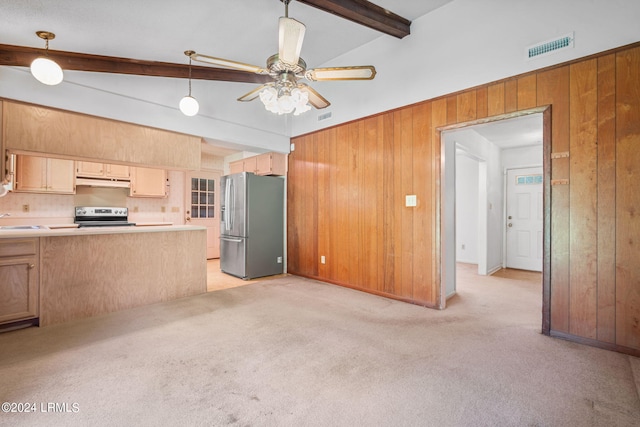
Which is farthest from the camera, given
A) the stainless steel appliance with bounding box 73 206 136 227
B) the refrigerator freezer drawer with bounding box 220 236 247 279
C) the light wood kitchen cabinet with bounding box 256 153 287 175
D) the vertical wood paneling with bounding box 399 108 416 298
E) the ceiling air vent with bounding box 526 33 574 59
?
the light wood kitchen cabinet with bounding box 256 153 287 175

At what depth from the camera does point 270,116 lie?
4.98m

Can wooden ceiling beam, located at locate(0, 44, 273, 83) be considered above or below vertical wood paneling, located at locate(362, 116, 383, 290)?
above

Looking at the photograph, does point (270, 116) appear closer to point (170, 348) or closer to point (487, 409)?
point (170, 348)

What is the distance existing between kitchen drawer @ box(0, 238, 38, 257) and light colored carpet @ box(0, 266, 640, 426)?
0.73 meters

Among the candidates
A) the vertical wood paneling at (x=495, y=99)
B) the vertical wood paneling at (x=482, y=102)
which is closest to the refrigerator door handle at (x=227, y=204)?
the vertical wood paneling at (x=482, y=102)

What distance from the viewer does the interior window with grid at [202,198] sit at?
6746mm

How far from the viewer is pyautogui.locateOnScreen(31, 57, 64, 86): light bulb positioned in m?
2.37

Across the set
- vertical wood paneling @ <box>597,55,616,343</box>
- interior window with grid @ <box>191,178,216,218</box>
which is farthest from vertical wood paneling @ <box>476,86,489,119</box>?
interior window with grid @ <box>191,178,216,218</box>

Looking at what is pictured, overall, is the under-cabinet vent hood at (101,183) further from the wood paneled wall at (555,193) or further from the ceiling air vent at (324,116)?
the wood paneled wall at (555,193)

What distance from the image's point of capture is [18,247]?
2.73 m

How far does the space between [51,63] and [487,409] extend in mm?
3952

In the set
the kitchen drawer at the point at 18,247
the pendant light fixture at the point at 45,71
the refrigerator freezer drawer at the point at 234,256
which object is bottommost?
the refrigerator freezer drawer at the point at 234,256

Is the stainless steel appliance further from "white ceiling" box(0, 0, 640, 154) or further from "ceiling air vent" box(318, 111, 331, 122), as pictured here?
"ceiling air vent" box(318, 111, 331, 122)

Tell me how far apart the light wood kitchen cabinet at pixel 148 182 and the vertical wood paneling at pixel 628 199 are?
6403 millimetres
